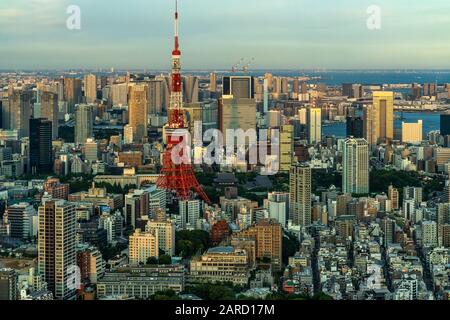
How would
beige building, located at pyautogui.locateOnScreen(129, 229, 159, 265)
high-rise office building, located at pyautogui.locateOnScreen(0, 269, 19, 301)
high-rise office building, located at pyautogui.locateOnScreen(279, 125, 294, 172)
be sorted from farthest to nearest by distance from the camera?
high-rise office building, located at pyautogui.locateOnScreen(279, 125, 294, 172) < beige building, located at pyautogui.locateOnScreen(129, 229, 159, 265) < high-rise office building, located at pyautogui.locateOnScreen(0, 269, 19, 301)

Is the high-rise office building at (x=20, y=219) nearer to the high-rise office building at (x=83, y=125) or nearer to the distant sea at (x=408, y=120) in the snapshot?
the high-rise office building at (x=83, y=125)

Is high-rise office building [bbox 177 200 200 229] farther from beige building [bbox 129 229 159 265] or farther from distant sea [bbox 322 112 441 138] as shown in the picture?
distant sea [bbox 322 112 441 138]

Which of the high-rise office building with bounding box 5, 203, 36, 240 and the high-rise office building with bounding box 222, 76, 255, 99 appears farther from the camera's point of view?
the high-rise office building with bounding box 222, 76, 255, 99

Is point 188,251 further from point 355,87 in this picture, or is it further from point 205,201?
point 355,87

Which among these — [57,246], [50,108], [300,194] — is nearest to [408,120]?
[300,194]

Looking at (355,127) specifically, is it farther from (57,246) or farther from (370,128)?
(57,246)

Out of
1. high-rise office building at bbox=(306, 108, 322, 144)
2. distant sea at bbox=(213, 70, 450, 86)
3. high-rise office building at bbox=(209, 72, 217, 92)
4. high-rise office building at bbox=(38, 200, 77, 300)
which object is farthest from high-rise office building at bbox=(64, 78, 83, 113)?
high-rise office building at bbox=(306, 108, 322, 144)

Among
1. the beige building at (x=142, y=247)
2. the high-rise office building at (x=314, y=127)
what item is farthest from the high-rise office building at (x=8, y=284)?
the high-rise office building at (x=314, y=127)
